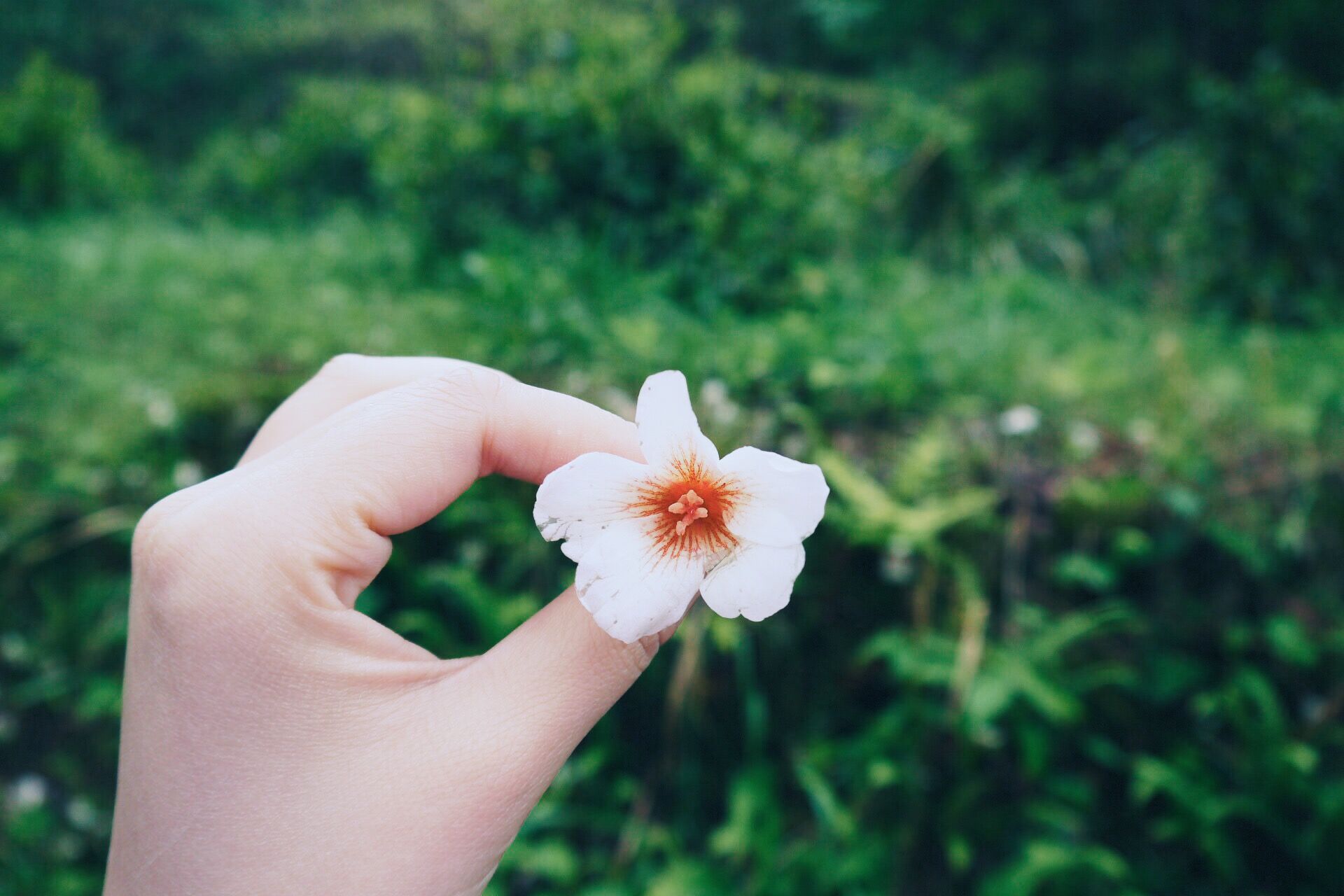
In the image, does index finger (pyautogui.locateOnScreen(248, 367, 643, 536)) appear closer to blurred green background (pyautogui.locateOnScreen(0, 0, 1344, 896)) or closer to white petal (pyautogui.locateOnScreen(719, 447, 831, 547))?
white petal (pyautogui.locateOnScreen(719, 447, 831, 547))

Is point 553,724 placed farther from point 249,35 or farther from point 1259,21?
point 249,35

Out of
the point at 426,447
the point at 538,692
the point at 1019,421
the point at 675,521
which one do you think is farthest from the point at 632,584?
the point at 1019,421

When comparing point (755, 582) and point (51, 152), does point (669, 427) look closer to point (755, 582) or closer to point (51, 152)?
point (755, 582)

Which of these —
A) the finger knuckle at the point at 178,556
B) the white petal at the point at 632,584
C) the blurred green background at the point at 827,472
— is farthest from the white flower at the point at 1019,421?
the finger knuckle at the point at 178,556

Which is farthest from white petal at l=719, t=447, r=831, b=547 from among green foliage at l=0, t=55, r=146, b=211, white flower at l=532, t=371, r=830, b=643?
green foliage at l=0, t=55, r=146, b=211

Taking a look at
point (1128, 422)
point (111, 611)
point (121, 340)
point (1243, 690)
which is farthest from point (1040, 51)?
point (111, 611)

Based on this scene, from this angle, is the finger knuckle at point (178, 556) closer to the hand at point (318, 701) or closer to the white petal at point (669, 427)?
the hand at point (318, 701)
